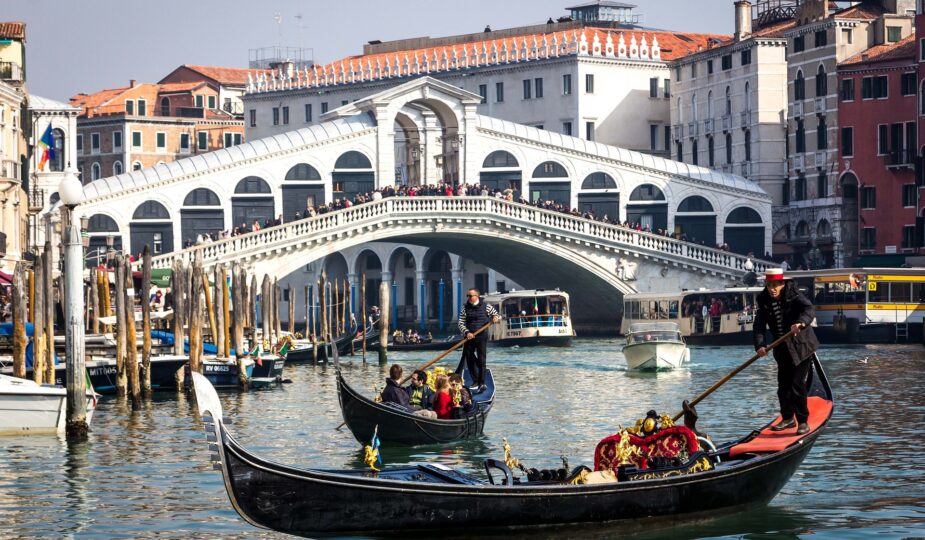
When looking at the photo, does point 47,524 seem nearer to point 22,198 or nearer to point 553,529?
point 553,529

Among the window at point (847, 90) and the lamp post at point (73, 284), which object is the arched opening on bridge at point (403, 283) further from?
the lamp post at point (73, 284)

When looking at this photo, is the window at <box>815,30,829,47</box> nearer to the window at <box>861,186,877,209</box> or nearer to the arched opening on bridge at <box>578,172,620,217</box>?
the window at <box>861,186,877,209</box>

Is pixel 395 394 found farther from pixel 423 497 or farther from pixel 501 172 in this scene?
pixel 501 172

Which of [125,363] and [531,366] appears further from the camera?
[531,366]

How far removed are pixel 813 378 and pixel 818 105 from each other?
34.4 metres

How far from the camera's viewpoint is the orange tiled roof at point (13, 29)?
45.9m

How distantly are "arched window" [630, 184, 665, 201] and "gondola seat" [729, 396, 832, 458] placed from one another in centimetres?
3595

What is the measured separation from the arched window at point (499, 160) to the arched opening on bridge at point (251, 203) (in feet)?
19.7

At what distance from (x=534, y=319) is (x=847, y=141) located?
10518mm

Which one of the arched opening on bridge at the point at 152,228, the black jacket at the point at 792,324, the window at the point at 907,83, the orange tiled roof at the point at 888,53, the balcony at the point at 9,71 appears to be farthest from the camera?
the arched opening on bridge at the point at 152,228

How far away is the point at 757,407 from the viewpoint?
25531 millimetres

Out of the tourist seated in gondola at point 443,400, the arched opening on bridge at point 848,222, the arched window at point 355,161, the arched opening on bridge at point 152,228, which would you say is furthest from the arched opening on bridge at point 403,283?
the tourist seated in gondola at point 443,400

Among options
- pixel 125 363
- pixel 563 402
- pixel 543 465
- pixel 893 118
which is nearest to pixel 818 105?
pixel 893 118

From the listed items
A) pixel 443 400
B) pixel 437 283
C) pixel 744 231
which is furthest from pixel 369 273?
pixel 443 400
